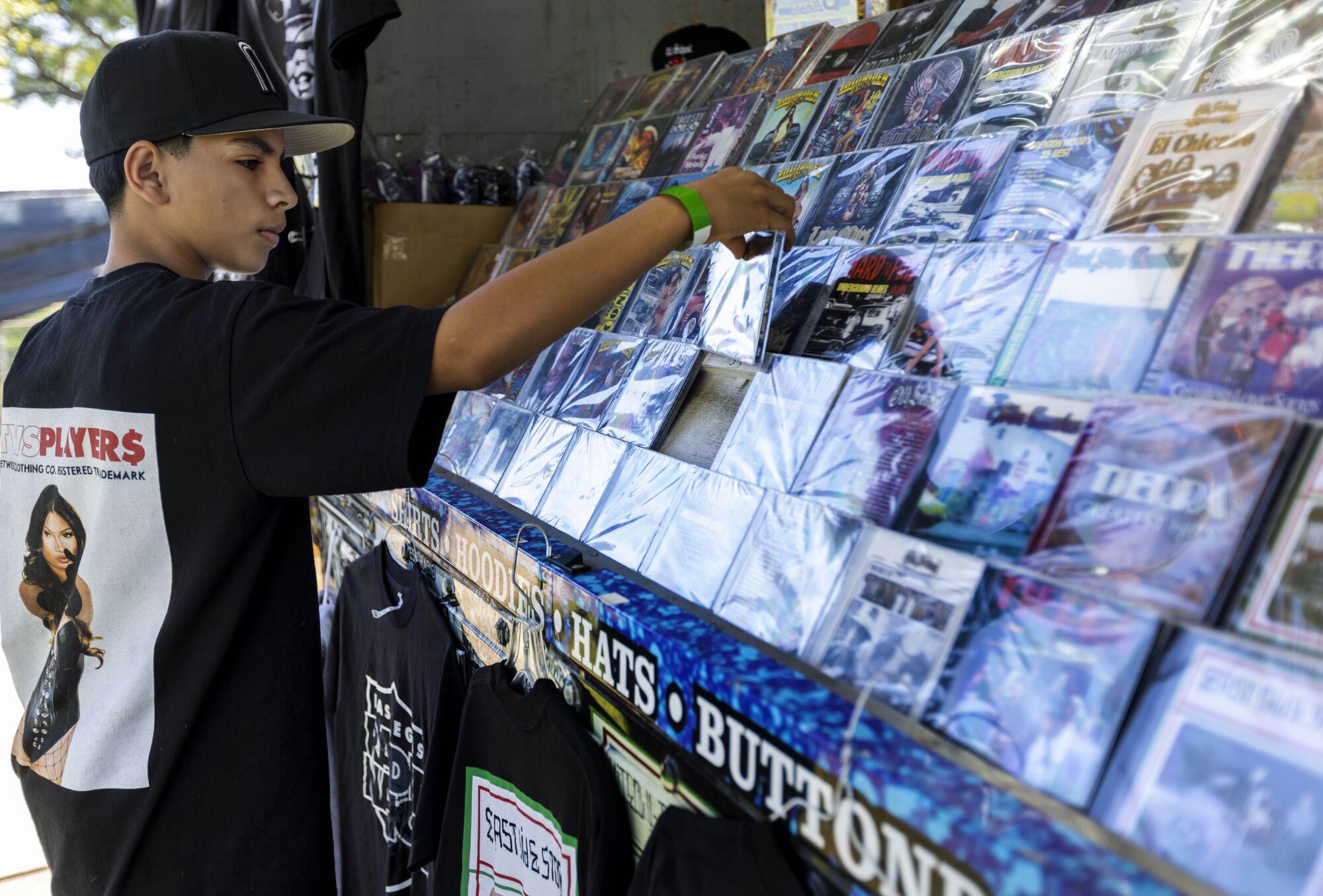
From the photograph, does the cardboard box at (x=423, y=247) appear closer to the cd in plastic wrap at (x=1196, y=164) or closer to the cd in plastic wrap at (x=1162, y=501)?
the cd in plastic wrap at (x=1196, y=164)

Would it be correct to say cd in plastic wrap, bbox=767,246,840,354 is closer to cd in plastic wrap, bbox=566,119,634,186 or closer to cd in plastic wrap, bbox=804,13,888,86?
cd in plastic wrap, bbox=804,13,888,86

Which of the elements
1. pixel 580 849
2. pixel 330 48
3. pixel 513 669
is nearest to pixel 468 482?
pixel 513 669

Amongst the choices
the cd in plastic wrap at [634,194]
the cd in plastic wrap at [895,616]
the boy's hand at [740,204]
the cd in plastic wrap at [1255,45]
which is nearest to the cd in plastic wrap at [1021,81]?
the cd in plastic wrap at [1255,45]

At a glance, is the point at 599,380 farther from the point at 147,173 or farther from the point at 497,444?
the point at 147,173

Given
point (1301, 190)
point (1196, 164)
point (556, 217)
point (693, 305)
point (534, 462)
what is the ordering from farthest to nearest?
point (556, 217), point (534, 462), point (693, 305), point (1196, 164), point (1301, 190)

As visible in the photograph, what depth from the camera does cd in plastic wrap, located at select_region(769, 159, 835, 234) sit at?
1.50 metres

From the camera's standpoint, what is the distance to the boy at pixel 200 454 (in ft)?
3.33

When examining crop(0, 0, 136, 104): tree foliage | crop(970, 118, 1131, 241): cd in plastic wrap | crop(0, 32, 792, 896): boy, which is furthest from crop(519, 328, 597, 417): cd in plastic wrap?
crop(0, 0, 136, 104): tree foliage

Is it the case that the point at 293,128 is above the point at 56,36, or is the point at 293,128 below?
below

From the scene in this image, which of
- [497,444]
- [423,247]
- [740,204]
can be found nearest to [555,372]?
→ [497,444]

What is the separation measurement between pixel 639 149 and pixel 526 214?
48 centimetres

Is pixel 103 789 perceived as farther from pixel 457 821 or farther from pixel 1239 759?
pixel 1239 759

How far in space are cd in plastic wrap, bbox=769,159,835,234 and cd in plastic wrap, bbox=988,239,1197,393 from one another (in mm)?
511

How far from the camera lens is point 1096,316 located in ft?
3.12
